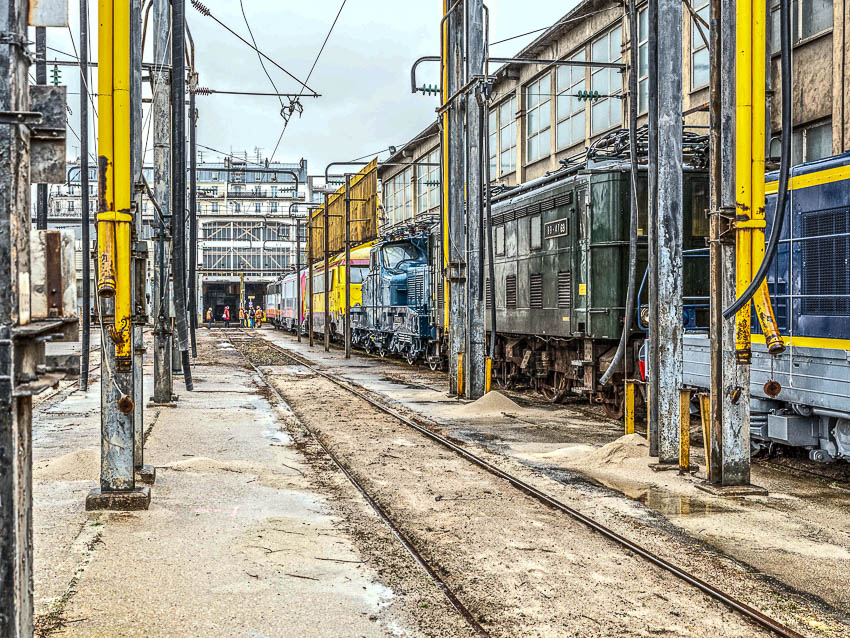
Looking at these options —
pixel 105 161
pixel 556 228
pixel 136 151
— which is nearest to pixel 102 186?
pixel 105 161

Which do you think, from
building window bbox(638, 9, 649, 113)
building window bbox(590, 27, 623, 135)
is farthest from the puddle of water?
building window bbox(590, 27, 623, 135)

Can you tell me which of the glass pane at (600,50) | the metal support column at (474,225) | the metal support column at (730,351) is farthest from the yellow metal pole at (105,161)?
the glass pane at (600,50)

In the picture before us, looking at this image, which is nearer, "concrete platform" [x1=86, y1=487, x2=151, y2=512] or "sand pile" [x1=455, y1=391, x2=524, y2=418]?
"concrete platform" [x1=86, y1=487, x2=151, y2=512]

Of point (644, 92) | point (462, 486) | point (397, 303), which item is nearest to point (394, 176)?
point (397, 303)

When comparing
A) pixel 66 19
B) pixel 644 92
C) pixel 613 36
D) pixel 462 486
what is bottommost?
pixel 462 486

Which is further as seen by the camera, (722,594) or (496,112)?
(496,112)

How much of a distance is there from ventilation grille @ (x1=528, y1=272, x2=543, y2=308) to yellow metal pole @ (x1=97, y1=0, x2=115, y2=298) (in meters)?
9.48

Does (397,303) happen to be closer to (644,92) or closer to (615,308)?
(644,92)

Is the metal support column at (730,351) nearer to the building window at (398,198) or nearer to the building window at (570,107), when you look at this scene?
the building window at (570,107)

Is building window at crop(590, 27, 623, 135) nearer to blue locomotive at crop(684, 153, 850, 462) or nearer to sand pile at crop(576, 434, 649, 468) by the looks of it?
blue locomotive at crop(684, 153, 850, 462)

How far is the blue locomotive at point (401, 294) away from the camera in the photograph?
24234mm

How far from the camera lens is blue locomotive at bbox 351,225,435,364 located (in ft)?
79.5

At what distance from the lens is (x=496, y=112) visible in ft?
112

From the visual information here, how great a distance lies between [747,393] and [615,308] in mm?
5210
